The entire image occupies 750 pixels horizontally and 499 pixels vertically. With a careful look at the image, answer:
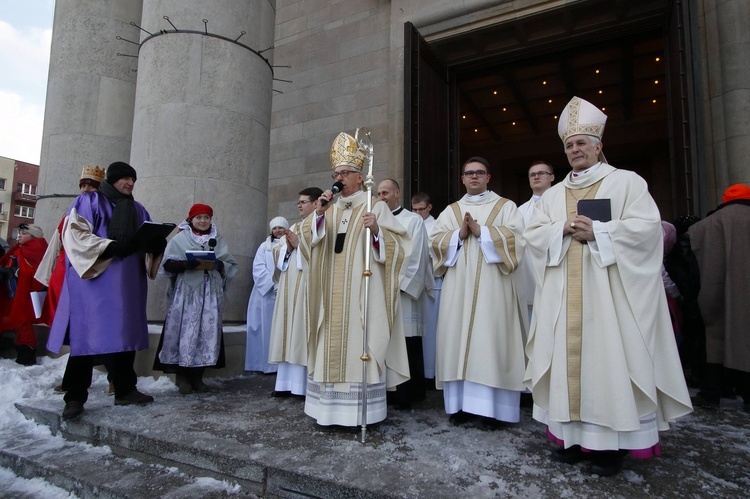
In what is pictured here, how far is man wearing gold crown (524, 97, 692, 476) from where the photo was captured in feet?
9.25

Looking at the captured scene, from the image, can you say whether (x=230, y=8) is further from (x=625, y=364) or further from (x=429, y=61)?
(x=625, y=364)

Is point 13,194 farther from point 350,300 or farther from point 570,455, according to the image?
point 570,455

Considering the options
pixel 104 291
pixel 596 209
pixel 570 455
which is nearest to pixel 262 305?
pixel 104 291

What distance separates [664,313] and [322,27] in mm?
8559

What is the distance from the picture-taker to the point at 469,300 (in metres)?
4.04

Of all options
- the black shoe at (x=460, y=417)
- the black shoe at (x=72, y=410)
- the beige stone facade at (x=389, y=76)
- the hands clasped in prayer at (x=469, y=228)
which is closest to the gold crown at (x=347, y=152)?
the hands clasped in prayer at (x=469, y=228)

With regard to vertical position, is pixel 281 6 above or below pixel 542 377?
above

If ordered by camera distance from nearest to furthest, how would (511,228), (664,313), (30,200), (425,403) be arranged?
(664,313)
(511,228)
(425,403)
(30,200)

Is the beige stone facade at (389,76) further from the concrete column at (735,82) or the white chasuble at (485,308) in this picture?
the white chasuble at (485,308)

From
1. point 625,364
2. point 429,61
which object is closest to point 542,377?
point 625,364

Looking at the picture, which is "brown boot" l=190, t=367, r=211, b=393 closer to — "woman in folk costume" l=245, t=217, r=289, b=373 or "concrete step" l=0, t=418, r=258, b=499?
"woman in folk costume" l=245, t=217, r=289, b=373

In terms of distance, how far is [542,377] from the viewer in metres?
3.10

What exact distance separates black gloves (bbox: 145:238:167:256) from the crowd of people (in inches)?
0.8

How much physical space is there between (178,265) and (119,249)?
82cm
